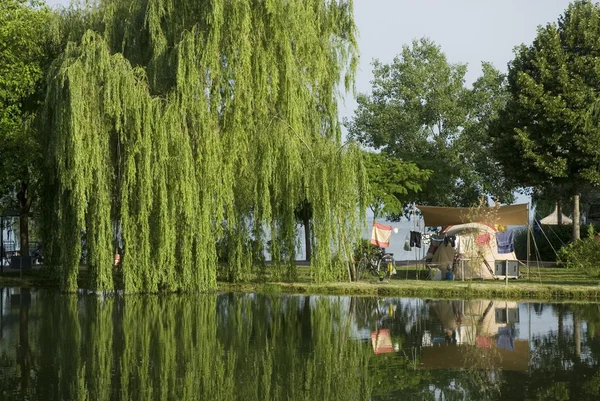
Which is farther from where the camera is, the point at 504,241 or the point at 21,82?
the point at 504,241

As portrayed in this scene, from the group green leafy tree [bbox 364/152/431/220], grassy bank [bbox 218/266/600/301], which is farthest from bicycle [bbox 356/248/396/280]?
green leafy tree [bbox 364/152/431/220]

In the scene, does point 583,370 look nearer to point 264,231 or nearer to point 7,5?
point 264,231

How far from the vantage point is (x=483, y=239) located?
30.8 meters

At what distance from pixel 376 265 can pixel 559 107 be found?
421 inches

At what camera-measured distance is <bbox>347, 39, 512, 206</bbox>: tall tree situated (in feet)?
161

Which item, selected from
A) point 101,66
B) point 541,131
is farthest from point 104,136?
point 541,131

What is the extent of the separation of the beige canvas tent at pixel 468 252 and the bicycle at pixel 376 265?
1.65m

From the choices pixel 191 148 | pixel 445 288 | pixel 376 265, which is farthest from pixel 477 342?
pixel 376 265

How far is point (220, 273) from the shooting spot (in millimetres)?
29219

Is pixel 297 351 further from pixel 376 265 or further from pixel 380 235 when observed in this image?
pixel 380 235

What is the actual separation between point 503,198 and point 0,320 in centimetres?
3494

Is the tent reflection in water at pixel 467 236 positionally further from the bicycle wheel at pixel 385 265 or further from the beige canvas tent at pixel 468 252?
the bicycle wheel at pixel 385 265

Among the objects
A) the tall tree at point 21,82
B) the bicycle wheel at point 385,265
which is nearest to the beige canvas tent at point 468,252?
the bicycle wheel at point 385,265

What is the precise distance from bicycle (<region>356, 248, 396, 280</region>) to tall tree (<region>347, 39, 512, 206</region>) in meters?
18.0
